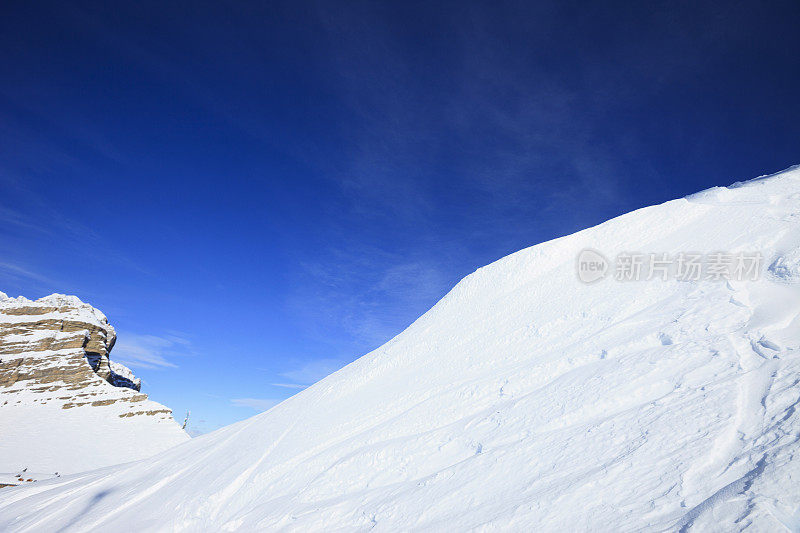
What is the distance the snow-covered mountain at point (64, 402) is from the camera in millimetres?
28375

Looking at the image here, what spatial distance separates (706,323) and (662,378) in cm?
167

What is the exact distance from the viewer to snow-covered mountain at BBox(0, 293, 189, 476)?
28375 mm

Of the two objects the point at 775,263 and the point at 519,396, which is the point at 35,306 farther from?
the point at 775,263
